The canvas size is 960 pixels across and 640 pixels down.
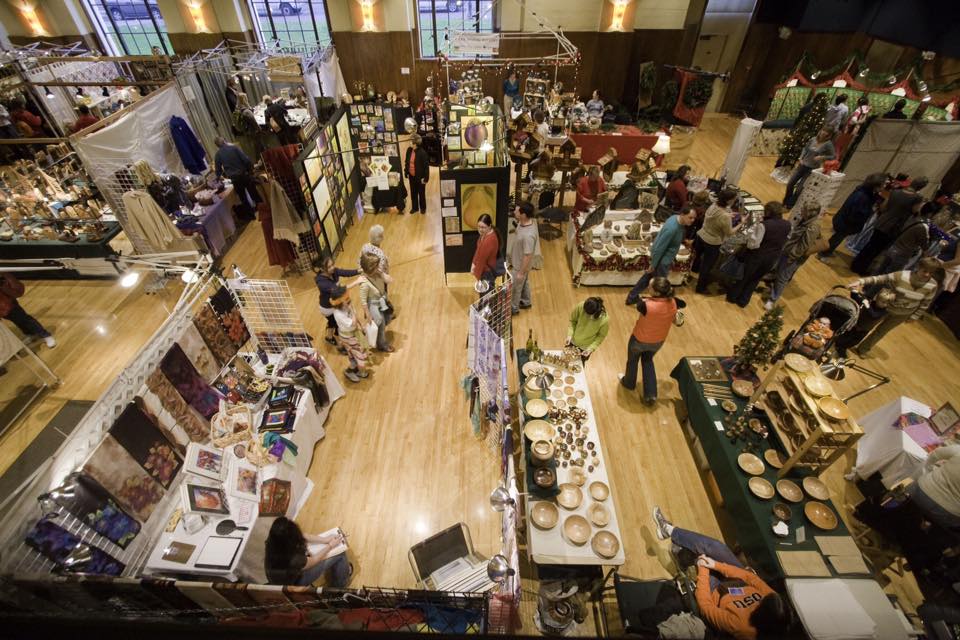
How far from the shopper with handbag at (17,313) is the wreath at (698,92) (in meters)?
15.1

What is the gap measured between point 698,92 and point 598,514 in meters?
12.9

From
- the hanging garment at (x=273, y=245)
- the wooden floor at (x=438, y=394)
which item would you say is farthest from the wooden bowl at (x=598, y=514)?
the hanging garment at (x=273, y=245)

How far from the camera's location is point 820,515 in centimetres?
349

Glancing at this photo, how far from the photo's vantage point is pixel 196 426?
3.75 metres

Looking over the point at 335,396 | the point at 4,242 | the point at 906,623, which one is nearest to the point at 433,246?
the point at 335,396

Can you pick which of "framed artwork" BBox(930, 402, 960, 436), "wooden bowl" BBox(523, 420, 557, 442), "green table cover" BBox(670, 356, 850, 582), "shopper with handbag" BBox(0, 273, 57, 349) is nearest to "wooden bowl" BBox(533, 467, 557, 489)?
"wooden bowl" BBox(523, 420, 557, 442)

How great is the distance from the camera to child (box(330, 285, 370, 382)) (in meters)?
4.89

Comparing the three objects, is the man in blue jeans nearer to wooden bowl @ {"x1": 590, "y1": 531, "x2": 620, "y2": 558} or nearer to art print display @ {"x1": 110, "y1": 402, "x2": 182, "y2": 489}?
wooden bowl @ {"x1": 590, "y1": 531, "x2": 620, "y2": 558}

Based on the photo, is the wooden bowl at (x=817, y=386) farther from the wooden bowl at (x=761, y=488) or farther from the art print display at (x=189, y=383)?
the art print display at (x=189, y=383)

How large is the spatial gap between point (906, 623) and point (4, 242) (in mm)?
11695

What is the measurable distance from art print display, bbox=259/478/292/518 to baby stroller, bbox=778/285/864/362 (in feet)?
17.0

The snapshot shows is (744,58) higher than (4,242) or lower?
higher

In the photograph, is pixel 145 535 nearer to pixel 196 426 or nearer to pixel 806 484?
pixel 196 426

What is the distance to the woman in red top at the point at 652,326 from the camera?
14.1 ft
